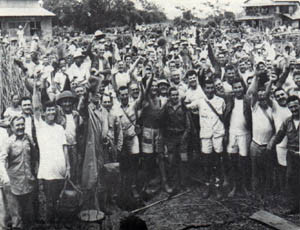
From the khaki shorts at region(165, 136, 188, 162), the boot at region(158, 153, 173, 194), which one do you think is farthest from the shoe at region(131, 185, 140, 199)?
the khaki shorts at region(165, 136, 188, 162)

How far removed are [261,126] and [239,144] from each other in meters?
0.43

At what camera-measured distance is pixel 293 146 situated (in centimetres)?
573

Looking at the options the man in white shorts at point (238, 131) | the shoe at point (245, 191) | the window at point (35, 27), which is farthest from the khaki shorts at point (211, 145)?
the window at point (35, 27)

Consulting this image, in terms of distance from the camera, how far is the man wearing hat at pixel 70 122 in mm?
5414

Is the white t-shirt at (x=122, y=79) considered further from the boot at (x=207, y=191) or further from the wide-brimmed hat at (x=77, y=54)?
the boot at (x=207, y=191)

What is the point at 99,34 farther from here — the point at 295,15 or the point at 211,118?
the point at 295,15

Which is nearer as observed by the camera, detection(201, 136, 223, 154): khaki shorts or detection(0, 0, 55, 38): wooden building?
detection(0, 0, 55, 38): wooden building

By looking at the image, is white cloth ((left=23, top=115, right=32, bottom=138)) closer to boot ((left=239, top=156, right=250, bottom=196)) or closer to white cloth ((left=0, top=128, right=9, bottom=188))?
white cloth ((left=0, top=128, right=9, bottom=188))

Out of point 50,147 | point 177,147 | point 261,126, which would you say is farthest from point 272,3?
point 50,147

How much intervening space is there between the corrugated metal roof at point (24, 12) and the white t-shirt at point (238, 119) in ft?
10.1

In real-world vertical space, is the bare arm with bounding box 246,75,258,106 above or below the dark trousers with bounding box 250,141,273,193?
above

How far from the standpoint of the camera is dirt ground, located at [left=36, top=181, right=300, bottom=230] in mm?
5457

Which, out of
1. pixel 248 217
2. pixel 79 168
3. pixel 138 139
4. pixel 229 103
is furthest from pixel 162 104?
pixel 248 217

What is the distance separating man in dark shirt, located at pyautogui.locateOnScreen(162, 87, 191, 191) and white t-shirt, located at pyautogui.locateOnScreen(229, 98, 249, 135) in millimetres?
689
